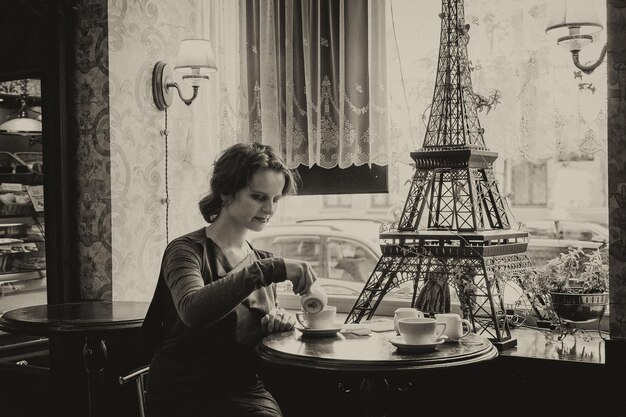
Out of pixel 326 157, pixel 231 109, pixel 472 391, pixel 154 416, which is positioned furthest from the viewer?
pixel 231 109

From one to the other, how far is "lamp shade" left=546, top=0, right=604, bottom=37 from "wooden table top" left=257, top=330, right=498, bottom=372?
4.08 ft

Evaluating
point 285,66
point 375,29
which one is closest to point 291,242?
point 285,66

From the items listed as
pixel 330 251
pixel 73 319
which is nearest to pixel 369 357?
pixel 73 319

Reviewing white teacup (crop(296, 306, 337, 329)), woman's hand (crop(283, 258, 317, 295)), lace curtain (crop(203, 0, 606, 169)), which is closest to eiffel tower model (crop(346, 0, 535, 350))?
lace curtain (crop(203, 0, 606, 169))

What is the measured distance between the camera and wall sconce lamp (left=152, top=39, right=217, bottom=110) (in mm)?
3482

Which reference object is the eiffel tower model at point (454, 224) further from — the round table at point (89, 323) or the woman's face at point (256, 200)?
the round table at point (89, 323)

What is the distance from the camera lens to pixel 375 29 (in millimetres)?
3457

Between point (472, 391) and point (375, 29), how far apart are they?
172 centimetres

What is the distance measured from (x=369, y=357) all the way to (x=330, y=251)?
183 cm

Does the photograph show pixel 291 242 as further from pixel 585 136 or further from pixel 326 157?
pixel 585 136

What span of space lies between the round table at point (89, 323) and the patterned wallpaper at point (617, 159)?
1.74 meters

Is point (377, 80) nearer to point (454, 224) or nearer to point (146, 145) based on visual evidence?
point (454, 224)

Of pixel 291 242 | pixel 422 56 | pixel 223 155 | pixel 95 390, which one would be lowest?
pixel 95 390

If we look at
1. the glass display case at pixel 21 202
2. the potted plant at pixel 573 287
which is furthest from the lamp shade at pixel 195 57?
Result: the potted plant at pixel 573 287
